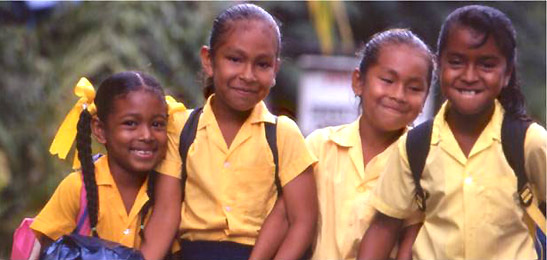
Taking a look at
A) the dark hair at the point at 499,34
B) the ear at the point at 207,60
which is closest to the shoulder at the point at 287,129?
the ear at the point at 207,60

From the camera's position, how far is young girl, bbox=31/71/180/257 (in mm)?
4793

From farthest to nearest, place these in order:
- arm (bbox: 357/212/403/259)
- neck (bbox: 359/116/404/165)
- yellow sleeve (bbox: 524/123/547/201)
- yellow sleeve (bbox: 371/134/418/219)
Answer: neck (bbox: 359/116/404/165)
arm (bbox: 357/212/403/259)
yellow sleeve (bbox: 371/134/418/219)
yellow sleeve (bbox: 524/123/547/201)

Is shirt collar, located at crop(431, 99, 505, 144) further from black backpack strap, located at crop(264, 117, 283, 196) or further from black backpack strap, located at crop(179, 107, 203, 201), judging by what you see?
black backpack strap, located at crop(179, 107, 203, 201)

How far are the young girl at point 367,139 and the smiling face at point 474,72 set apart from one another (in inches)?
14.3

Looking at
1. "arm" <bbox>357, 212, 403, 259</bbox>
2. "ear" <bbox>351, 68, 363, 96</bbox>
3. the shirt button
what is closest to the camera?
the shirt button

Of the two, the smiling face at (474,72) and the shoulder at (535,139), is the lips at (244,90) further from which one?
the shoulder at (535,139)

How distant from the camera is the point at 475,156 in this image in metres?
4.31

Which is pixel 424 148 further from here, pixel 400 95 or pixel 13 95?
pixel 13 95

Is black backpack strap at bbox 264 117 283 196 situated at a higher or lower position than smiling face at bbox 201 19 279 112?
lower

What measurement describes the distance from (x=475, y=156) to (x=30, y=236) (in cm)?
175

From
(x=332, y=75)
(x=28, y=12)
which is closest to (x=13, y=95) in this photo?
(x=28, y=12)

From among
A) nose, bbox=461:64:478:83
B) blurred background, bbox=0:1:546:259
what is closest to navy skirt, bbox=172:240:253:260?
nose, bbox=461:64:478:83

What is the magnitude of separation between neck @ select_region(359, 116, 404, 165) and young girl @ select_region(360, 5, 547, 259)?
330mm

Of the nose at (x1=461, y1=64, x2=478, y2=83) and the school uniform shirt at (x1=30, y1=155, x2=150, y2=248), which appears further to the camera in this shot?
the school uniform shirt at (x1=30, y1=155, x2=150, y2=248)
